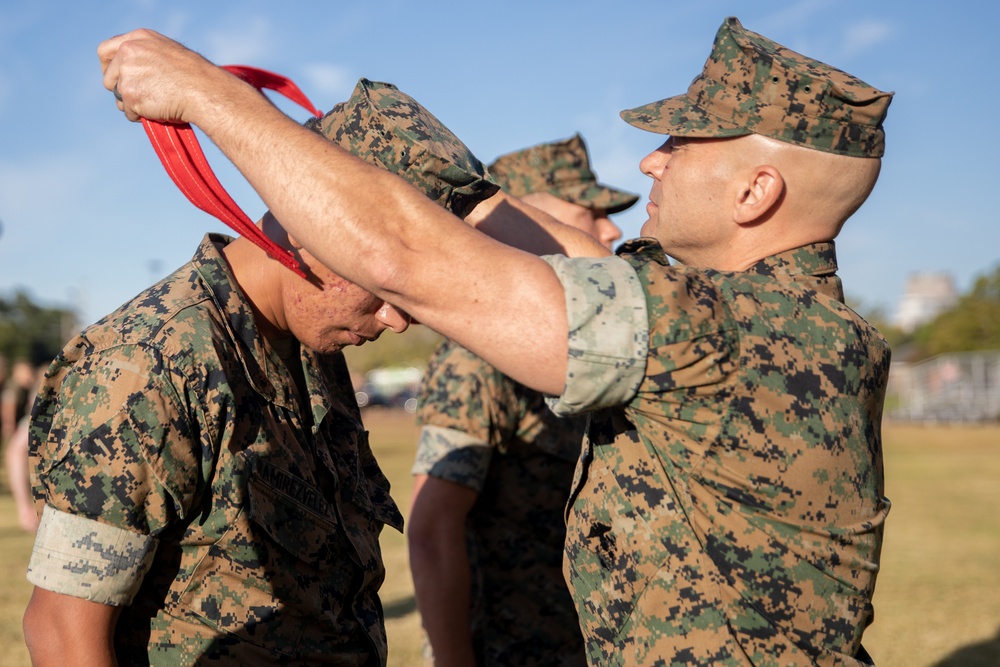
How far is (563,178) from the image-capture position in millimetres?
5039

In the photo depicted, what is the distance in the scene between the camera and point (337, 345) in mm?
2818

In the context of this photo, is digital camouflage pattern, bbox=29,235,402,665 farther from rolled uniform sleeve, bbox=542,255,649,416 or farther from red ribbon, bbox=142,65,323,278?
rolled uniform sleeve, bbox=542,255,649,416

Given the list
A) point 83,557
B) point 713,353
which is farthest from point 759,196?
point 83,557

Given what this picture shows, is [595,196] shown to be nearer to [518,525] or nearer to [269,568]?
[518,525]

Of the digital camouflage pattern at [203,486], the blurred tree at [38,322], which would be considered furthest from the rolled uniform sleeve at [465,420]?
the blurred tree at [38,322]

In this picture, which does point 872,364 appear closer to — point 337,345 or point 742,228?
point 742,228

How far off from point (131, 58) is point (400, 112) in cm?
80

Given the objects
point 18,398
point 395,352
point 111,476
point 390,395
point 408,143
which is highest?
point 395,352

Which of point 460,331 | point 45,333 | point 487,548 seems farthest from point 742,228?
point 45,333

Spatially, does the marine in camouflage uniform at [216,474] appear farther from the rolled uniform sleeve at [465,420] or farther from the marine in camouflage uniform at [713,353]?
the rolled uniform sleeve at [465,420]

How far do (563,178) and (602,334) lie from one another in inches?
130

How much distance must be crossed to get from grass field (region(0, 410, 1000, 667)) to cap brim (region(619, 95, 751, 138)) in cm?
556

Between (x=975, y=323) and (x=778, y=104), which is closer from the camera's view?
(x=778, y=104)

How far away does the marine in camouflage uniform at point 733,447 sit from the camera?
75.1 inches
